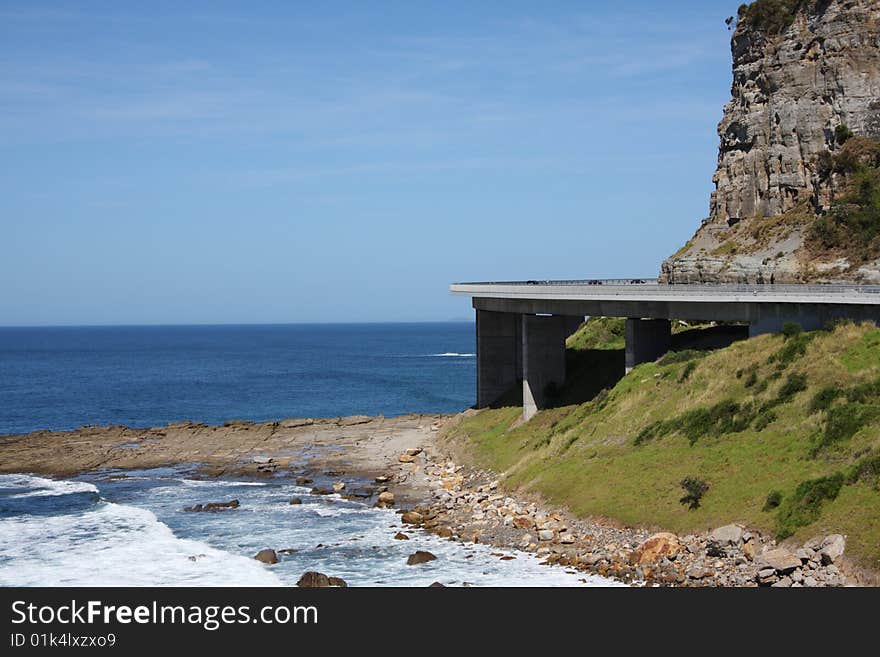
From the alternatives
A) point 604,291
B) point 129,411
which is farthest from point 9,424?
point 604,291

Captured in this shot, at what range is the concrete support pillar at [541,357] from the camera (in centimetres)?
7000

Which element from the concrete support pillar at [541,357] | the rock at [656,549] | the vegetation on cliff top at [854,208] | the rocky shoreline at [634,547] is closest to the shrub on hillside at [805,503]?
the rocky shoreline at [634,547]

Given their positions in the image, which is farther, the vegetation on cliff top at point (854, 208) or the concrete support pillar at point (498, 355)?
the concrete support pillar at point (498, 355)

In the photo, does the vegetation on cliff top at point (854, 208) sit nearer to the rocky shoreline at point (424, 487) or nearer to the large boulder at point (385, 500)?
the rocky shoreline at point (424, 487)

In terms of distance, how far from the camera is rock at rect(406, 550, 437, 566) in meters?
40.3

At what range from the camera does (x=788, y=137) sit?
70.6 meters

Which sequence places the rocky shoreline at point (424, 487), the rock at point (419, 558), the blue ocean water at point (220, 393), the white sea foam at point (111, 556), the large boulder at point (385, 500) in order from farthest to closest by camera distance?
the blue ocean water at point (220, 393), the large boulder at point (385, 500), the rock at point (419, 558), the white sea foam at point (111, 556), the rocky shoreline at point (424, 487)

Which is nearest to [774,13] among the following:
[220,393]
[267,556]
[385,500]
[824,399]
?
[824,399]

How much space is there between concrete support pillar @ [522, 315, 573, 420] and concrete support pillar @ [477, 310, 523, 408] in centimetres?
1035

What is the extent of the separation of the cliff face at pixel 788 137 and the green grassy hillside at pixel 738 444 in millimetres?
14689

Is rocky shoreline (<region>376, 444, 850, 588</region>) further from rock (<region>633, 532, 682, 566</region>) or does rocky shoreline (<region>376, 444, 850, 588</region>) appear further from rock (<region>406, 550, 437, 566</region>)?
rock (<region>406, 550, 437, 566</region>)

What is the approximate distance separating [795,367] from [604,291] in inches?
642

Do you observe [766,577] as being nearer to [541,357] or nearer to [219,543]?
[219,543]

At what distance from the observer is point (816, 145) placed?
225 ft
